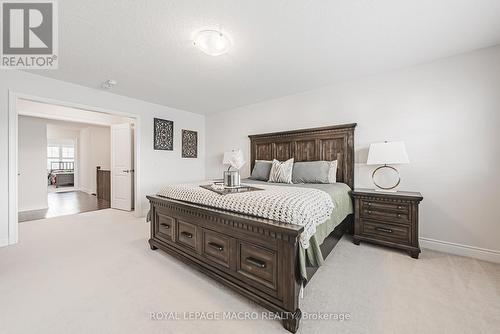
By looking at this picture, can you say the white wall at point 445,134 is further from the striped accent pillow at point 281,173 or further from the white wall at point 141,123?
the white wall at point 141,123

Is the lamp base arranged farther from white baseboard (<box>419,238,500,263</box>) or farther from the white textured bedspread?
white baseboard (<box>419,238,500,263</box>)

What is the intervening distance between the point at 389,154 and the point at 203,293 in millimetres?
2637

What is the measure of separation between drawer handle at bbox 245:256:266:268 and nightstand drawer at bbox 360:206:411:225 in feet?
5.97

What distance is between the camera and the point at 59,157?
36.4 ft

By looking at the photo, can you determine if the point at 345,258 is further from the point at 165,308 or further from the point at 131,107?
the point at 131,107

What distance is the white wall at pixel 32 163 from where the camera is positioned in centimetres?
465

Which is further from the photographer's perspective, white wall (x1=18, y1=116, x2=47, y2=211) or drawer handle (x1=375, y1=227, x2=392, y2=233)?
white wall (x1=18, y1=116, x2=47, y2=211)

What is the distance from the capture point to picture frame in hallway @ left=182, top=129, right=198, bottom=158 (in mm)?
4949

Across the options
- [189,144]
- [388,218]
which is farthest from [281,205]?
[189,144]

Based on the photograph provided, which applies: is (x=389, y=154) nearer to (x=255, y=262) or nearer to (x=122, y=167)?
(x=255, y=262)

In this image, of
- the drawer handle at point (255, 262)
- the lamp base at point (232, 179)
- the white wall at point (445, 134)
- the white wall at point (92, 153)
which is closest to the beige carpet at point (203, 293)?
the drawer handle at point (255, 262)

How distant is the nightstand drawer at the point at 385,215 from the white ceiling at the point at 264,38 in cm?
192

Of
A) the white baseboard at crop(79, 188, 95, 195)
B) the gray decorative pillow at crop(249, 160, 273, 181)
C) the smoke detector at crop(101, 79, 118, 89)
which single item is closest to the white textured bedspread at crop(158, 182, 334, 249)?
the gray decorative pillow at crop(249, 160, 273, 181)

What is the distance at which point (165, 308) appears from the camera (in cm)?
148
